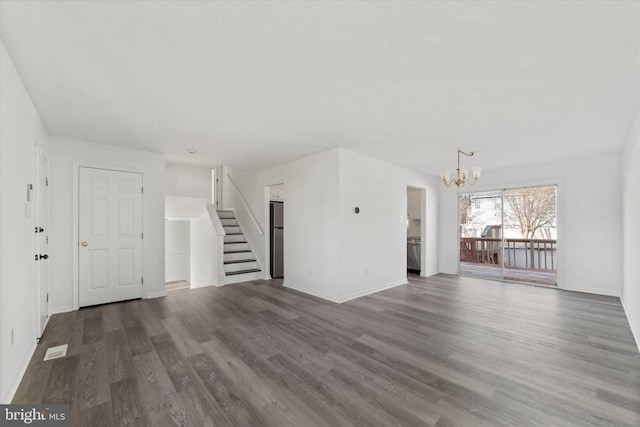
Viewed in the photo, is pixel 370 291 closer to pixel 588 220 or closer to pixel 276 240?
pixel 276 240

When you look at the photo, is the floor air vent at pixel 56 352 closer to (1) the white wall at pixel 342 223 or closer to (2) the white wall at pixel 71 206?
(2) the white wall at pixel 71 206

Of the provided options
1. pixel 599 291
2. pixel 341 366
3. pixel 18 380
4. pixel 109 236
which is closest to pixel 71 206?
pixel 109 236

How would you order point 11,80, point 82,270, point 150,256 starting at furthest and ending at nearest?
point 150,256, point 82,270, point 11,80

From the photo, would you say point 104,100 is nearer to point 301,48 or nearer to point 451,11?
point 301,48

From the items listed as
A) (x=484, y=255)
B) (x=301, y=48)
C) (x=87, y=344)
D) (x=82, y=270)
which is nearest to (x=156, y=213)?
(x=82, y=270)

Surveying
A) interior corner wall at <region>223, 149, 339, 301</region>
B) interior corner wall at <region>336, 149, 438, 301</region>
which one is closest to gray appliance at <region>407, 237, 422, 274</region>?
interior corner wall at <region>336, 149, 438, 301</region>

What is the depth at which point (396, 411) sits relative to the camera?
1831mm

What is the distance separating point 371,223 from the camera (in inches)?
197

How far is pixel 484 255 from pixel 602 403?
621cm

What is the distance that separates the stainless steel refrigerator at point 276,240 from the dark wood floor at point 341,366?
2082 mm

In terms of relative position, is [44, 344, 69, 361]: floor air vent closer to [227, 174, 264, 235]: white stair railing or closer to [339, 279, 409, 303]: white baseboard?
[339, 279, 409, 303]: white baseboard

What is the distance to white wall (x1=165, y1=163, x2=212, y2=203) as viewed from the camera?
23.4 feet

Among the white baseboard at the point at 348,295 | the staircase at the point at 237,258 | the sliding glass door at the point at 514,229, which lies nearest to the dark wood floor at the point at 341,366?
the white baseboard at the point at 348,295

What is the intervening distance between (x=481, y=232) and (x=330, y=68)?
6881 millimetres
